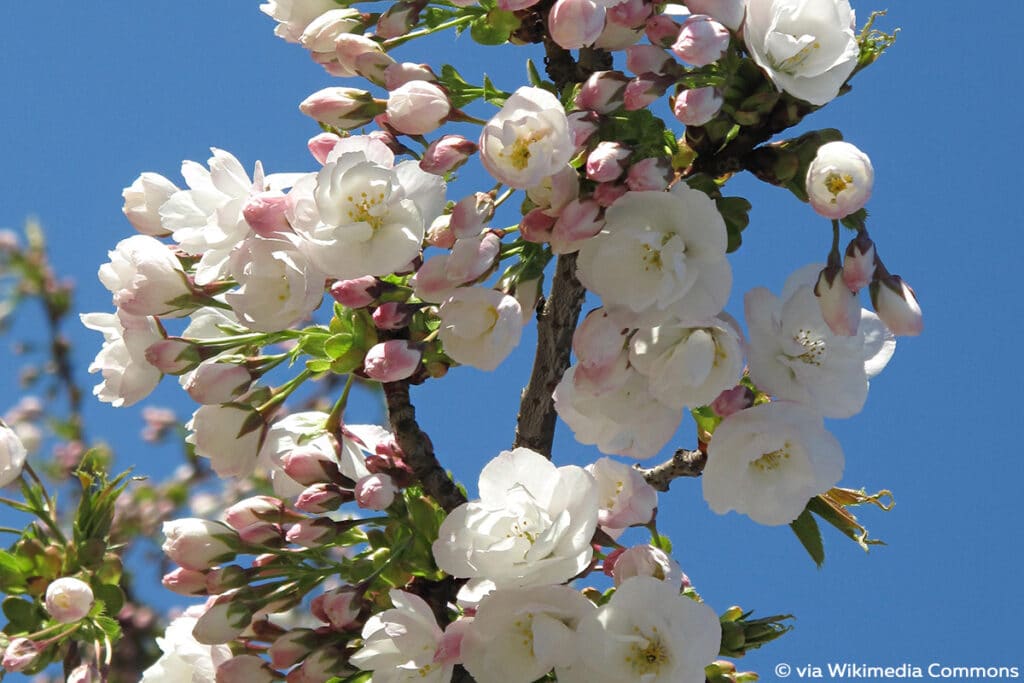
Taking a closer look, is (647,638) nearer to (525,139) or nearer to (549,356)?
(549,356)

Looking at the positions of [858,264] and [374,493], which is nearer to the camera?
[858,264]

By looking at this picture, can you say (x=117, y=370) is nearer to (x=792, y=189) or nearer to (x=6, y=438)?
(x=6, y=438)

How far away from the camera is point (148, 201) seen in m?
1.55

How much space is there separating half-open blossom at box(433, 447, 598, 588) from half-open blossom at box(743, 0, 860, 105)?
0.49m

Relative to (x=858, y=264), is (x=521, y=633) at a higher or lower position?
lower

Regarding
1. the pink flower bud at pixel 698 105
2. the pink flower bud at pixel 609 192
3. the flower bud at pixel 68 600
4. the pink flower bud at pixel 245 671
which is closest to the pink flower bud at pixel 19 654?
the flower bud at pixel 68 600

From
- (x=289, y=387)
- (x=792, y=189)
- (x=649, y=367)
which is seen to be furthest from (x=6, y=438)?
(x=792, y=189)

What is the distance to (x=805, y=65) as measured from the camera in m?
1.34

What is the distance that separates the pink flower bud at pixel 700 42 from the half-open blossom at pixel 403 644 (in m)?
0.67

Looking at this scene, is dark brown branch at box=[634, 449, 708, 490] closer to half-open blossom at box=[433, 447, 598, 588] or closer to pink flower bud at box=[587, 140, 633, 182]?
half-open blossom at box=[433, 447, 598, 588]

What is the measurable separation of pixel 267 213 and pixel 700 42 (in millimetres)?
493

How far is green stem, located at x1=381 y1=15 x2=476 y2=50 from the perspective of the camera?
→ 1.51m

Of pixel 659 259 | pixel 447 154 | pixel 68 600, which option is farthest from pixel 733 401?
pixel 68 600

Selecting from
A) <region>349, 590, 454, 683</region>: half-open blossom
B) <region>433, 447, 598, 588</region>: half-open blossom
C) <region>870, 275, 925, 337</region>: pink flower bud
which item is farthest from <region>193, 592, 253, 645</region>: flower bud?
<region>870, 275, 925, 337</region>: pink flower bud
